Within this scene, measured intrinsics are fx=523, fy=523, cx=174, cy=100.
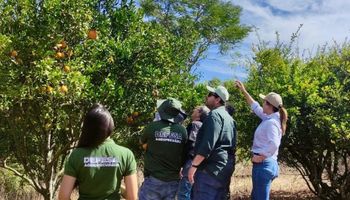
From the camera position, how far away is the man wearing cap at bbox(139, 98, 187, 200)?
226 inches

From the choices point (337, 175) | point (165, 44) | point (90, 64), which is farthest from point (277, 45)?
point (90, 64)

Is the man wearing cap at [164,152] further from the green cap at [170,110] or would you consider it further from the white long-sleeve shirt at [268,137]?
the white long-sleeve shirt at [268,137]

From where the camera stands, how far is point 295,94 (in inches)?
336

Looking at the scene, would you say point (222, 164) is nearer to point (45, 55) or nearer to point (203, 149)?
point (203, 149)

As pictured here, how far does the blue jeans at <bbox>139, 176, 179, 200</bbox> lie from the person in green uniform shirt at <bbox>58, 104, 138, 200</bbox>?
7.50 ft

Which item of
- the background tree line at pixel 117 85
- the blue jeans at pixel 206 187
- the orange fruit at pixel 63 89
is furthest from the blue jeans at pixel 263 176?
the orange fruit at pixel 63 89

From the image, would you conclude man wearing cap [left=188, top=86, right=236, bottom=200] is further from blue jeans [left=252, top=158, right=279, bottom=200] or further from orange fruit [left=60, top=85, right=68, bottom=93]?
orange fruit [left=60, top=85, right=68, bottom=93]

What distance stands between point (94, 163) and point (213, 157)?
7.61 ft

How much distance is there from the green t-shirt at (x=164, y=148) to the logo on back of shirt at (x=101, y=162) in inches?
87.6

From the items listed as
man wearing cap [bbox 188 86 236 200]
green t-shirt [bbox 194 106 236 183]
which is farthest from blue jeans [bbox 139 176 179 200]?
green t-shirt [bbox 194 106 236 183]

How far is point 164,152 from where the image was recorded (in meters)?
5.74

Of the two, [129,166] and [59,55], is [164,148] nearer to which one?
[59,55]

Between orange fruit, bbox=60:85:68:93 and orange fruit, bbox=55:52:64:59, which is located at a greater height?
orange fruit, bbox=55:52:64:59

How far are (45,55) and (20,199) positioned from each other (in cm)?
626
